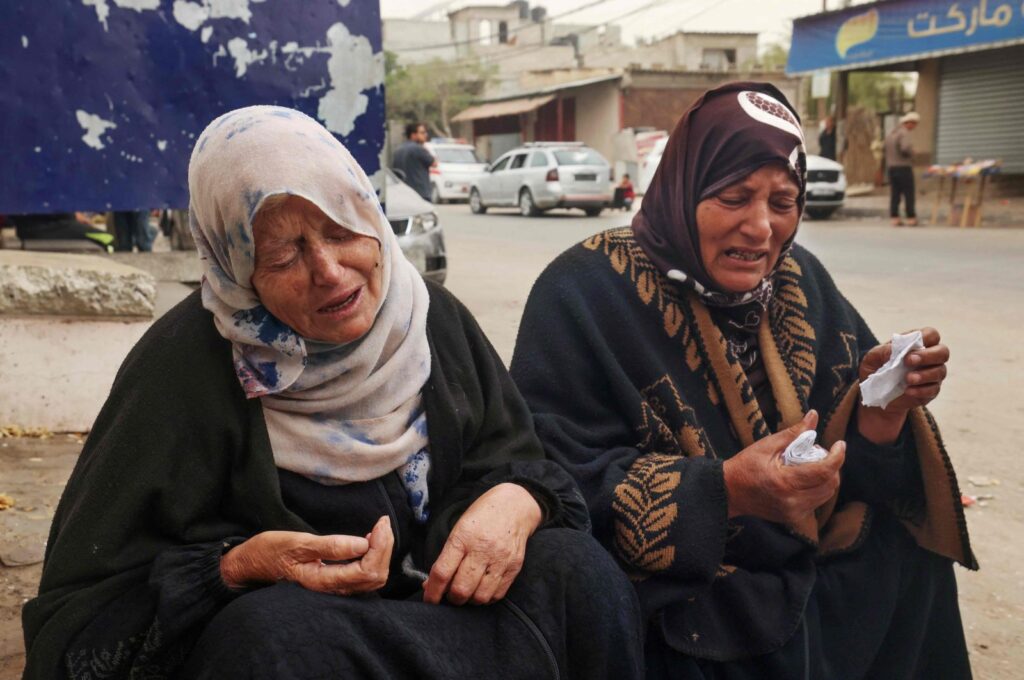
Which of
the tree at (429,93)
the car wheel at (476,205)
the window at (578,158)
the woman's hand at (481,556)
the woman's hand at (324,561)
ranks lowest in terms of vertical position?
the car wheel at (476,205)

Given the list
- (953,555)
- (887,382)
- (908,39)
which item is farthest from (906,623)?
(908,39)

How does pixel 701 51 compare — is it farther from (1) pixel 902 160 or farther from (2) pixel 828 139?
(1) pixel 902 160

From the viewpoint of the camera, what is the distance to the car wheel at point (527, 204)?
1962 cm

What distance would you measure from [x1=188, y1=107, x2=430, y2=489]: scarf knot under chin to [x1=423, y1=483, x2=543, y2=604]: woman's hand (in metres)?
0.16

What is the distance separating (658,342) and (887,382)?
0.45 metres

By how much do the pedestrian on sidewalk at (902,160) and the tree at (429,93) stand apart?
29.3m

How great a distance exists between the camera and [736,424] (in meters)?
2.10

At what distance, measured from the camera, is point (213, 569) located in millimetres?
1528

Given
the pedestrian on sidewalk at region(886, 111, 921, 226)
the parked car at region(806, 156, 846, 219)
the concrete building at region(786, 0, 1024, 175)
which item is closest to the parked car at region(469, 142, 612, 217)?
the parked car at region(806, 156, 846, 219)

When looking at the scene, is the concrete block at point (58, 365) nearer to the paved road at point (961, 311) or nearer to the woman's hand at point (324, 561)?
the paved road at point (961, 311)

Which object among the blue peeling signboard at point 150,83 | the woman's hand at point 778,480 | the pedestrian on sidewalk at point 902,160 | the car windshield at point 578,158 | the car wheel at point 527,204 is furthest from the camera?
the car wheel at point 527,204

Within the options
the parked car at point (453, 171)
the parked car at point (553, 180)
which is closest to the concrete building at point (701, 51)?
the parked car at point (453, 171)

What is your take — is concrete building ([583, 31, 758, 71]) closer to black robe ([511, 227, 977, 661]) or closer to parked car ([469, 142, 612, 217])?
parked car ([469, 142, 612, 217])

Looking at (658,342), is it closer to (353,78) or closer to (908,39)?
(353,78)
